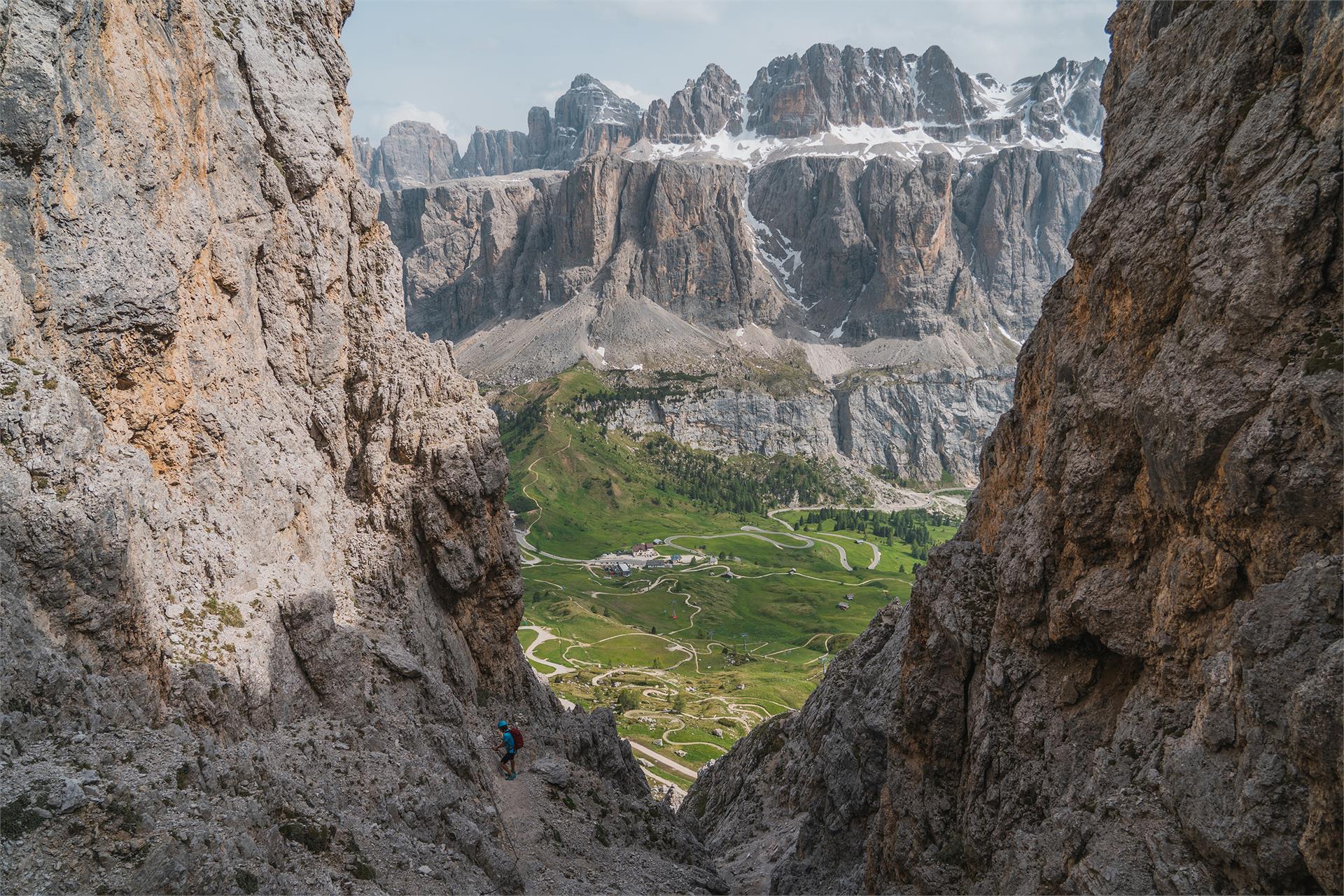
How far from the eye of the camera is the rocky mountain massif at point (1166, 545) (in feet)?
57.3

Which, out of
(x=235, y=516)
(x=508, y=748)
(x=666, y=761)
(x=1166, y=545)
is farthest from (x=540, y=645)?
(x=1166, y=545)

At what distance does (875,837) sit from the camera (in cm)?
3784

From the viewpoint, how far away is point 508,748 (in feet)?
136

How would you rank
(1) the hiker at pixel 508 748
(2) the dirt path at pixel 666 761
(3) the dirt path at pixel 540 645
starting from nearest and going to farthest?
(1) the hiker at pixel 508 748 < (2) the dirt path at pixel 666 761 < (3) the dirt path at pixel 540 645

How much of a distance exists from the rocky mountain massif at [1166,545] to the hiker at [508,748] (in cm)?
1809

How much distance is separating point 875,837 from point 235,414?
1309 inches

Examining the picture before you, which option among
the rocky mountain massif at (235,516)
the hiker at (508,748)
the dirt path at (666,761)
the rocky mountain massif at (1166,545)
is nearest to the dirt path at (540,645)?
the dirt path at (666,761)

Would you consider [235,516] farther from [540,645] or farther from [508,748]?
[540,645]

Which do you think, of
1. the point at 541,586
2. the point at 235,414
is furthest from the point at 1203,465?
the point at 541,586

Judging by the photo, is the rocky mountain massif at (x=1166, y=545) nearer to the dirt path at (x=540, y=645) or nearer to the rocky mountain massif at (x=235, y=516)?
the rocky mountain massif at (x=235, y=516)

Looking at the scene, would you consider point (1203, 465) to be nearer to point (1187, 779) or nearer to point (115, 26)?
point (1187, 779)

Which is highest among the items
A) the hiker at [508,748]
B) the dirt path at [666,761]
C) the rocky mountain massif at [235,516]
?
the rocky mountain massif at [235,516]

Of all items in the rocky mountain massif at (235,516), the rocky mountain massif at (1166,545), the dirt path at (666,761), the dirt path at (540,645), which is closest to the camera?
the rocky mountain massif at (1166,545)

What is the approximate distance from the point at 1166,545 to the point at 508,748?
31508 mm
